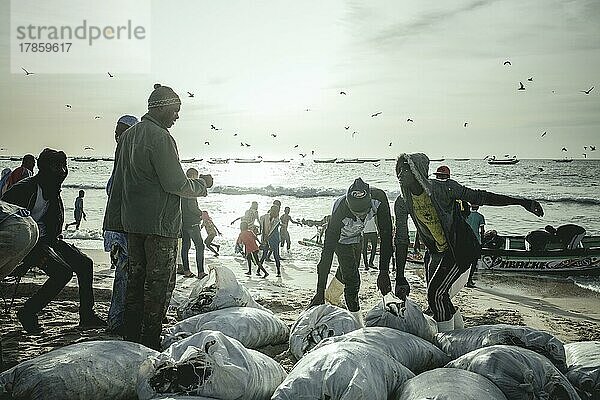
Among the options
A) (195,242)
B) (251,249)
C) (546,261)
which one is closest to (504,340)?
(195,242)

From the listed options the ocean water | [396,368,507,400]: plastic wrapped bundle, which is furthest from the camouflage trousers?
the ocean water

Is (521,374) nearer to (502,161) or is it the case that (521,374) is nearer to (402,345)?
(402,345)

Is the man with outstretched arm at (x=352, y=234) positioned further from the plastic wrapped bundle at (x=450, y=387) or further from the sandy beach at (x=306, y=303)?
the plastic wrapped bundle at (x=450, y=387)

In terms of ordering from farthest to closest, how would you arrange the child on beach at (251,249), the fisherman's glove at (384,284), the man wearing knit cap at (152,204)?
the child on beach at (251,249)
the fisherman's glove at (384,284)
the man wearing knit cap at (152,204)

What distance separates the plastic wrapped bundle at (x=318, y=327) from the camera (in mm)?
4004

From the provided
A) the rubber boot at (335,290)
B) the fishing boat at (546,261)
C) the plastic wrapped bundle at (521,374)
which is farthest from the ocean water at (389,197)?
the plastic wrapped bundle at (521,374)

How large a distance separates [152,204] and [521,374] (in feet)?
7.72

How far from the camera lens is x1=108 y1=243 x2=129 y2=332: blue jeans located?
4.78 m

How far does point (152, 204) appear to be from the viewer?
3.78 meters

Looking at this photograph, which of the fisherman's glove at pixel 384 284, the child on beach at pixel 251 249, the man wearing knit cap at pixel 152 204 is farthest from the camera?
the child on beach at pixel 251 249

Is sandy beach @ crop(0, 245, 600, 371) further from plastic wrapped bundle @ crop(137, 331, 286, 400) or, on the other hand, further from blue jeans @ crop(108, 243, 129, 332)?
plastic wrapped bundle @ crop(137, 331, 286, 400)

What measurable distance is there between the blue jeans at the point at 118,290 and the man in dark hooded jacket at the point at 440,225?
2197 millimetres

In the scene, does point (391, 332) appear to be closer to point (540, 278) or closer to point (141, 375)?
point (141, 375)

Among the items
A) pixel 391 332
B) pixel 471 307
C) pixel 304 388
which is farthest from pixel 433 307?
pixel 471 307
